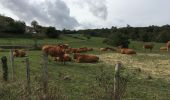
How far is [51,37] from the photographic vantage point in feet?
339

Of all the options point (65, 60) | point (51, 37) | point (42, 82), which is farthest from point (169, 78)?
point (51, 37)

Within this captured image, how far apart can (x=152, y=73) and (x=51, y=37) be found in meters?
76.0

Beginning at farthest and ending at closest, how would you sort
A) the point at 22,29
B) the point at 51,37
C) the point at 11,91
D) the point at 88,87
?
1. the point at 22,29
2. the point at 51,37
3. the point at 88,87
4. the point at 11,91

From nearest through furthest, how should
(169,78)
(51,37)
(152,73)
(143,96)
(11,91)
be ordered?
(11,91) < (143,96) < (169,78) < (152,73) < (51,37)

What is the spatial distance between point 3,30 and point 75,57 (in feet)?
240

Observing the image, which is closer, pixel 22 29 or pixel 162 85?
pixel 162 85

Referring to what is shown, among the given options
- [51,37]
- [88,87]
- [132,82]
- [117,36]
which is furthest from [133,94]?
[51,37]

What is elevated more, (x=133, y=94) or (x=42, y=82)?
(x=42, y=82)

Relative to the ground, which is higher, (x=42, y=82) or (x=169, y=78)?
(x=42, y=82)

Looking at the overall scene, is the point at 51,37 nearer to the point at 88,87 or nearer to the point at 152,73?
the point at 152,73

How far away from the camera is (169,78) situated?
85.9 feet

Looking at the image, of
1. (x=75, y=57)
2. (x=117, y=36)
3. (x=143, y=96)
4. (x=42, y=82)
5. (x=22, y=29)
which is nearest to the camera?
(x=42, y=82)

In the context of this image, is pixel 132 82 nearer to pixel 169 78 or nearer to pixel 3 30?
pixel 169 78

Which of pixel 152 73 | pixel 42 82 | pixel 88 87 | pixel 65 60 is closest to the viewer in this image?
pixel 42 82
